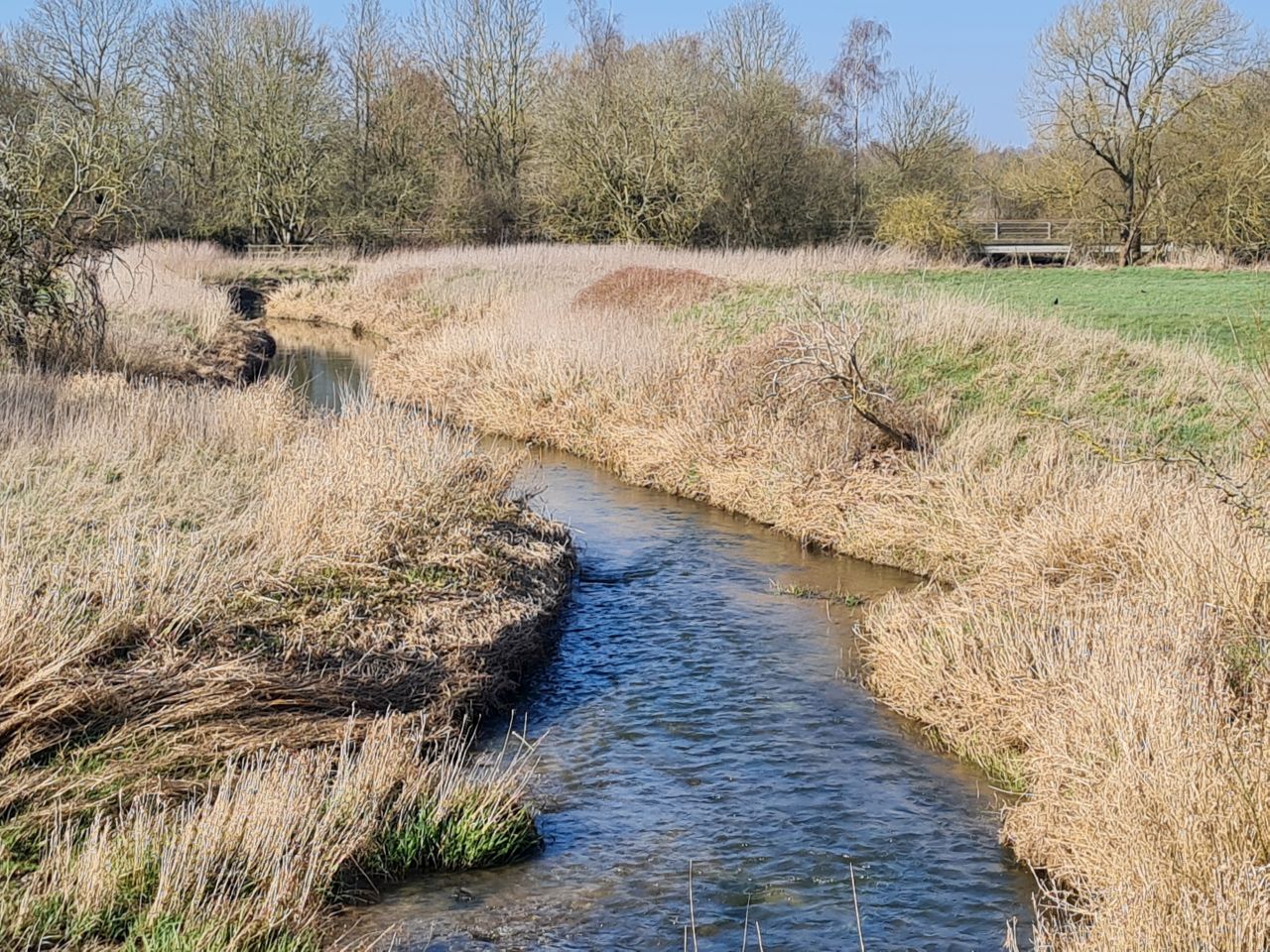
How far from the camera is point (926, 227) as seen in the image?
37.0 meters

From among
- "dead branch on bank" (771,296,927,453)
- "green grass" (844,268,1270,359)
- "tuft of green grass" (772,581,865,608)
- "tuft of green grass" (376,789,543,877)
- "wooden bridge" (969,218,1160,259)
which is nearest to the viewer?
"tuft of green grass" (376,789,543,877)

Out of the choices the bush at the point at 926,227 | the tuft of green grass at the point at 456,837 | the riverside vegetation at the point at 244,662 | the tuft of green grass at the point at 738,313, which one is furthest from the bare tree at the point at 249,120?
the tuft of green grass at the point at 456,837

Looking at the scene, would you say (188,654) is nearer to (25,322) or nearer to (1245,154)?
(25,322)

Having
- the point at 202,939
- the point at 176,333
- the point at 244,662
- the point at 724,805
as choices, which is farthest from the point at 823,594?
the point at 176,333

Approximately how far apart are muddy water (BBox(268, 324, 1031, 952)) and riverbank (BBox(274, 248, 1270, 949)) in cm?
35

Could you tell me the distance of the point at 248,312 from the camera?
3291cm

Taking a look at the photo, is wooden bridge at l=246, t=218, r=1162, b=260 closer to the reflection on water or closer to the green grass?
the green grass

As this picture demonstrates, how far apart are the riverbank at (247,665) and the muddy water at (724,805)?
34 cm

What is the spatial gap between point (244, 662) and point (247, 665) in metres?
0.08

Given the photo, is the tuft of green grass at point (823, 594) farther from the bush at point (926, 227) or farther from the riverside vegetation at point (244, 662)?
the bush at point (926, 227)

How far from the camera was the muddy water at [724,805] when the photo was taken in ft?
18.4

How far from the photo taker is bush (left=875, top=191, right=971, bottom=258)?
3678 cm

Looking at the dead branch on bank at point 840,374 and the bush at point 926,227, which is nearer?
the dead branch on bank at point 840,374

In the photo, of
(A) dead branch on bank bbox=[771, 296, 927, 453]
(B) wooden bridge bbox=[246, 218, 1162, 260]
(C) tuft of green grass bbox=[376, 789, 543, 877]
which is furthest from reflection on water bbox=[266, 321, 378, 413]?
(C) tuft of green grass bbox=[376, 789, 543, 877]
